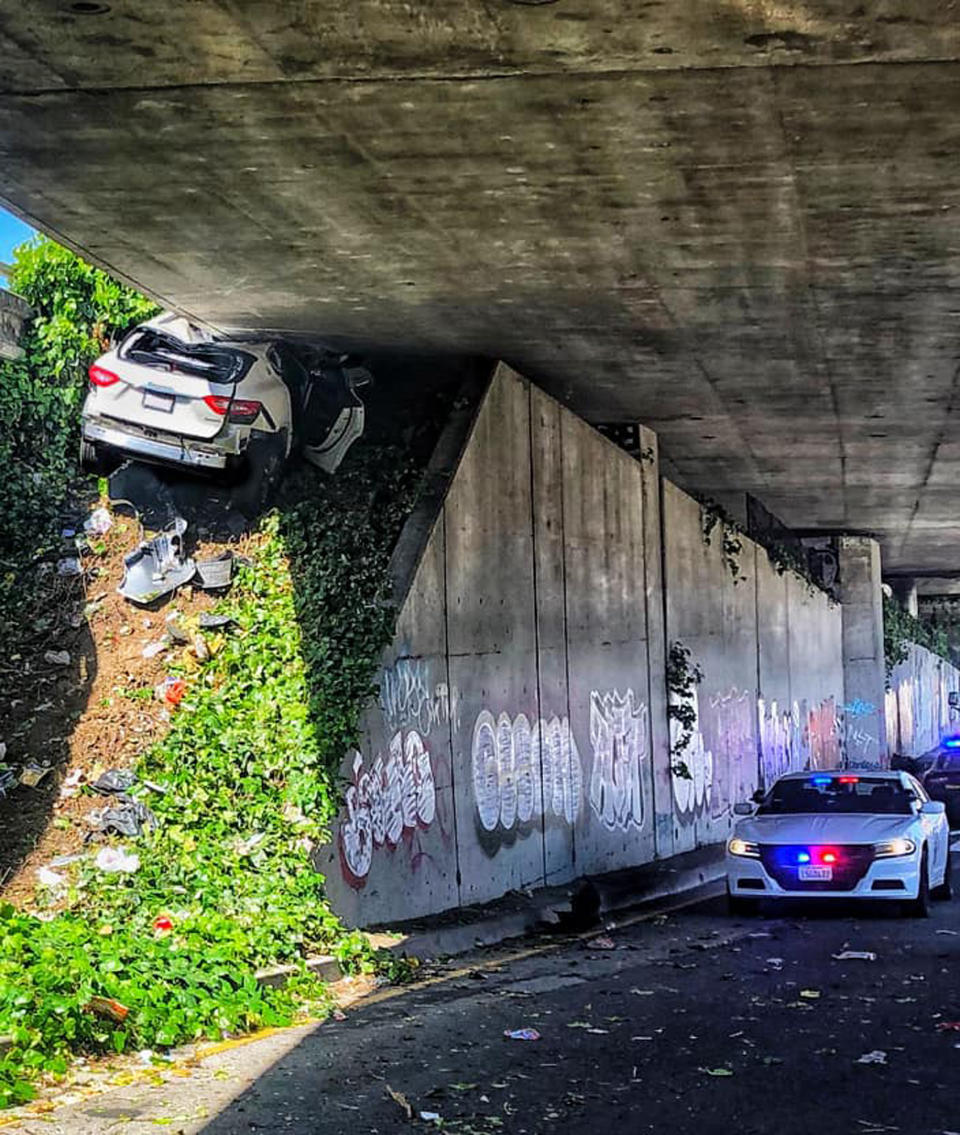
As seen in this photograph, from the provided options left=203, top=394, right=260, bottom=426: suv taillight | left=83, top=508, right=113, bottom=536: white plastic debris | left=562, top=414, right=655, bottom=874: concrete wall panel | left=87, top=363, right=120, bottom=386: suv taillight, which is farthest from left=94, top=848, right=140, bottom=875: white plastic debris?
left=562, top=414, right=655, bottom=874: concrete wall panel

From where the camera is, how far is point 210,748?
45.2 feet

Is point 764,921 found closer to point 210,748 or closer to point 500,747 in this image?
point 500,747

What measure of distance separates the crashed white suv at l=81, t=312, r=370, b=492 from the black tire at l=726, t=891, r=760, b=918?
6.93m

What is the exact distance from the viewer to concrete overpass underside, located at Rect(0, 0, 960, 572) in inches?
338

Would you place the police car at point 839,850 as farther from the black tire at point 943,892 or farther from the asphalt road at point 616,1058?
the asphalt road at point 616,1058

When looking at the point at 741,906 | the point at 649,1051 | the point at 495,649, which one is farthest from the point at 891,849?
the point at 649,1051

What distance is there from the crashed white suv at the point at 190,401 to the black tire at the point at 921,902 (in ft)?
27.1

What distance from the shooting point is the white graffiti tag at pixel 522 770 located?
16922 mm

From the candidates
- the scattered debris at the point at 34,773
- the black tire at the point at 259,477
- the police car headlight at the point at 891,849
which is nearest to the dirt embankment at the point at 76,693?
the scattered debris at the point at 34,773

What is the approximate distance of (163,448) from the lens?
17094mm

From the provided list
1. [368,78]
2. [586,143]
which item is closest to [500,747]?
[586,143]

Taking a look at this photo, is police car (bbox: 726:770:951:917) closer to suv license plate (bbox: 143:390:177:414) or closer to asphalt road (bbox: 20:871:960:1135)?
asphalt road (bbox: 20:871:960:1135)

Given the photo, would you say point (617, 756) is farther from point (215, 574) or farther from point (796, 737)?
point (796, 737)

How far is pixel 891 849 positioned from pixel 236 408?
8420 mm
